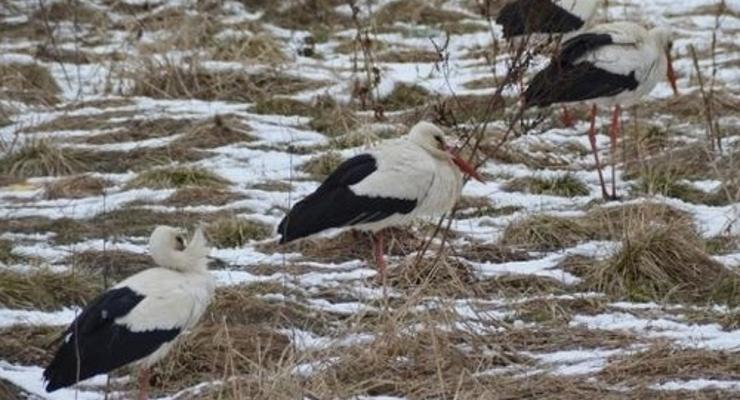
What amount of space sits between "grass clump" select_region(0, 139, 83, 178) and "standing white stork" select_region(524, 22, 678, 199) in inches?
115

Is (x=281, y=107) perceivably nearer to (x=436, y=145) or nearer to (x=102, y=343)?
(x=436, y=145)

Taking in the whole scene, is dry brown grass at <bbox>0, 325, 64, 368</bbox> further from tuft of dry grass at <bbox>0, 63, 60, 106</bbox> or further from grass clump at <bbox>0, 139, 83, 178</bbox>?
tuft of dry grass at <bbox>0, 63, 60, 106</bbox>

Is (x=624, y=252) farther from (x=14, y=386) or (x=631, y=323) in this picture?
(x=14, y=386)

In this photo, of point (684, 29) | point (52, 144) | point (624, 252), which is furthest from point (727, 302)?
point (684, 29)

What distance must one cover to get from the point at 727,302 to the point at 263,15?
8020 mm

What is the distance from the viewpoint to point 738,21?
13.9 metres

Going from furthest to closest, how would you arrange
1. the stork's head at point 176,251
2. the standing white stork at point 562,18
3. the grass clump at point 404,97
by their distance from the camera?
1. the grass clump at point 404,97
2. the standing white stork at point 562,18
3. the stork's head at point 176,251

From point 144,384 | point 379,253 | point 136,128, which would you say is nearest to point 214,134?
point 136,128

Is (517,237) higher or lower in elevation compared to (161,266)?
lower

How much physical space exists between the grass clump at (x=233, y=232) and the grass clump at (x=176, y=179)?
96 centimetres

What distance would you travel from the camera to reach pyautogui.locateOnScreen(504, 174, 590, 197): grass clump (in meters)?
9.41

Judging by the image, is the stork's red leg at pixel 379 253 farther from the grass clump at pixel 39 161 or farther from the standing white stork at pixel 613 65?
the grass clump at pixel 39 161

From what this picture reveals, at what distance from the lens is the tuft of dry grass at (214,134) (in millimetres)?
10477

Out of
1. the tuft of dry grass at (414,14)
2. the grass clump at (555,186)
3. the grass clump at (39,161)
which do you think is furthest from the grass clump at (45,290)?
the tuft of dry grass at (414,14)
